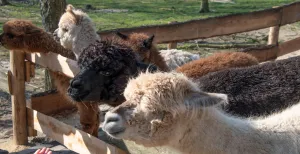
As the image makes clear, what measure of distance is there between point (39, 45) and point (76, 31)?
553 mm

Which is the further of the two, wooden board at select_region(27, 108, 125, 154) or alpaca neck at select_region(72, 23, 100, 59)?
alpaca neck at select_region(72, 23, 100, 59)

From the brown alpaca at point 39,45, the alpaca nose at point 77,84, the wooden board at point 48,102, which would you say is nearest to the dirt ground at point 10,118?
the wooden board at point 48,102

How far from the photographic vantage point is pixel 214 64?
5.96 m

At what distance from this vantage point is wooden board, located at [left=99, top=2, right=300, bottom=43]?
7793mm

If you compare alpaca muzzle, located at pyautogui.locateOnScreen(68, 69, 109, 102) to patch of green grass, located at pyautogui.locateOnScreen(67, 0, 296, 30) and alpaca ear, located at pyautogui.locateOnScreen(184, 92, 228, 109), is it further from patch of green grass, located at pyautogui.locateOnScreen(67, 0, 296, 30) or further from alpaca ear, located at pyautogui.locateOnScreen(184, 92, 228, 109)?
patch of green grass, located at pyautogui.locateOnScreen(67, 0, 296, 30)

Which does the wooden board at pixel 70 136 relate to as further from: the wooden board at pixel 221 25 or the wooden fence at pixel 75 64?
the wooden board at pixel 221 25

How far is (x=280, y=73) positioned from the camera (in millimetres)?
4914

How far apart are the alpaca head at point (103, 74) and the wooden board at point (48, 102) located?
190cm

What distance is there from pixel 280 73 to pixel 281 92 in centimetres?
29

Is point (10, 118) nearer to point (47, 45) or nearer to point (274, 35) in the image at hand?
point (47, 45)

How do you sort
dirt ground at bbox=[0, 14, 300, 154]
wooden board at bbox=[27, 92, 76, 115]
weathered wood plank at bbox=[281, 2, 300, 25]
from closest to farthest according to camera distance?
dirt ground at bbox=[0, 14, 300, 154] → wooden board at bbox=[27, 92, 76, 115] → weathered wood plank at bbox=[281, 2, 300, 25]

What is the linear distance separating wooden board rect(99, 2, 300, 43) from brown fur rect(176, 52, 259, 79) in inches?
60.3

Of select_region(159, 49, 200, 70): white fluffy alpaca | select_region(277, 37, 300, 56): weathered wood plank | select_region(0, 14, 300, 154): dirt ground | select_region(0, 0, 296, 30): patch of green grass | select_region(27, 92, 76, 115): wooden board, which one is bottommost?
select_region(0, 0, 296, 30): patch of green grass

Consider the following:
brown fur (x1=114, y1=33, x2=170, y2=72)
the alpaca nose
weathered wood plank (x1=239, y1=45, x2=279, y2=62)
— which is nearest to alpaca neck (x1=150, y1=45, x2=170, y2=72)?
brown fur (x1=114, y1=33, x2=170, y2=72)
